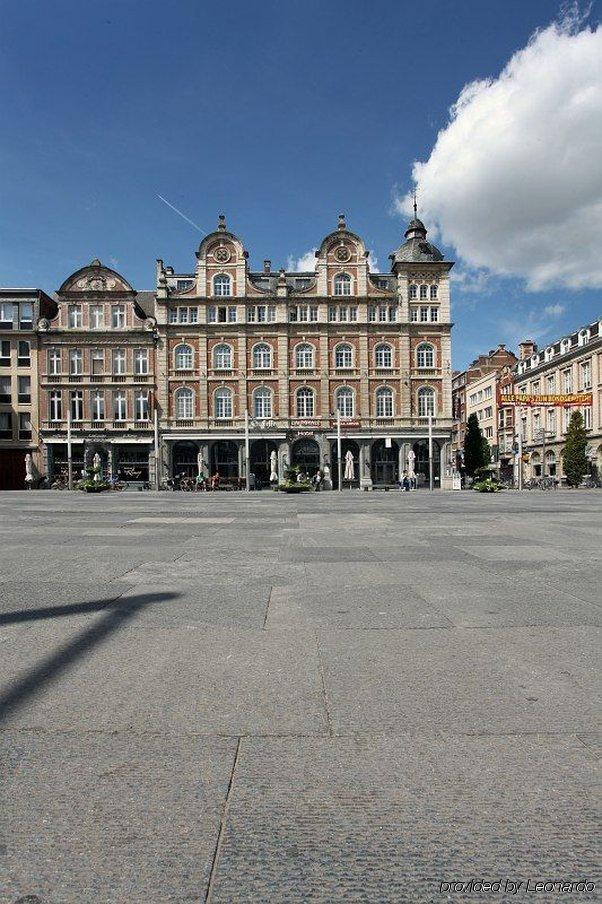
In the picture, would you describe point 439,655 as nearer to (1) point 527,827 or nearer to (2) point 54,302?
(1) point 527,827

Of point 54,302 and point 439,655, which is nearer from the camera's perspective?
point 439,655

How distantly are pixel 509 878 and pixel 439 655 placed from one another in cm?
239

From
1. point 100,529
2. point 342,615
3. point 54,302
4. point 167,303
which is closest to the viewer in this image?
point 342,615

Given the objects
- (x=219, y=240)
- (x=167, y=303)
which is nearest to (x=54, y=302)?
(x=167, y=303)

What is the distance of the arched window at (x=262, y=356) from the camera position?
4819 cm

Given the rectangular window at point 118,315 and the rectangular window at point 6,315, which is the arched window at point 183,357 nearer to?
the rectangular window at point 118,315

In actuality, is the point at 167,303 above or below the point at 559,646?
above

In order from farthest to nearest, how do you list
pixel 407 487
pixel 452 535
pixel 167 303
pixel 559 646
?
pixel 167 303
pixel 407 487
pixel 452 535
pixel 559 646

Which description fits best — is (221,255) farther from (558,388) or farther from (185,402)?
(558,388)

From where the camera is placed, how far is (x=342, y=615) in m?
5.64

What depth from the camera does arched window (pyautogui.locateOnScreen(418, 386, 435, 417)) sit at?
48375mm

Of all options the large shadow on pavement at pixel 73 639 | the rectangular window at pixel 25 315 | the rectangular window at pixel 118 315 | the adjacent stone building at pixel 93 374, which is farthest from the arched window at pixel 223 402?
the large shadow on pavement at pixel 73 639

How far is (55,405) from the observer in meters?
48.4

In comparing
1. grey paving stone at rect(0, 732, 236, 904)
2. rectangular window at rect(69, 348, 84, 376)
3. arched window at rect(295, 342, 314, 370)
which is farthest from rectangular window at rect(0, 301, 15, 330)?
grey paving stone at rect(0, 732, 236, 904)
